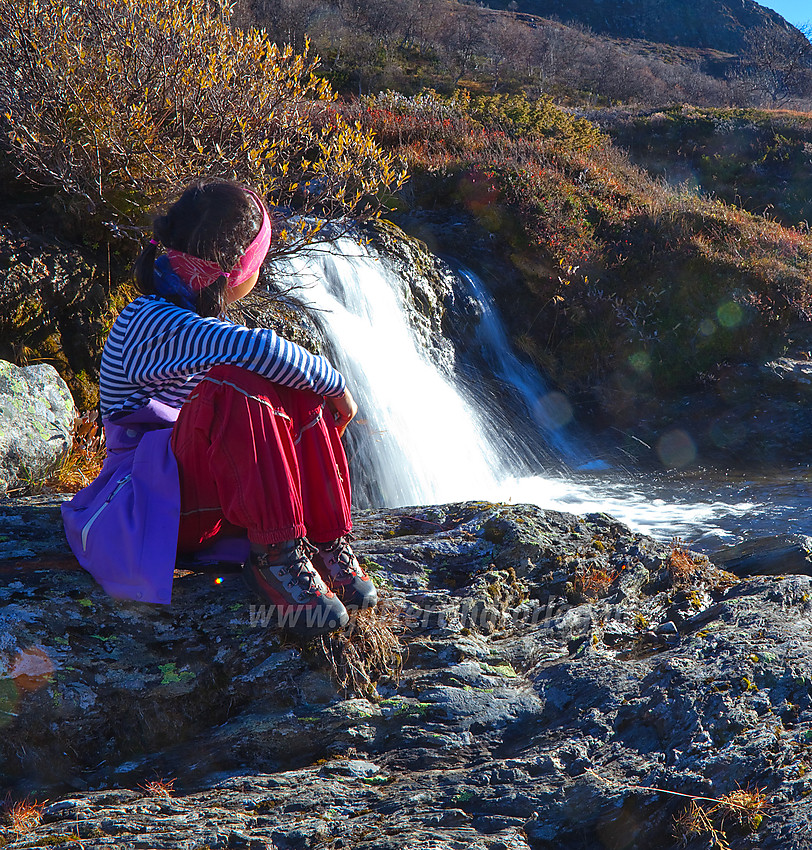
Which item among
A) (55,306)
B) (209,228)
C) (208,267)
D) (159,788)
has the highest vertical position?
(209,228)

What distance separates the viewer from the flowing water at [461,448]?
7402mm

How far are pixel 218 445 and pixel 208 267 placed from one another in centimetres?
72

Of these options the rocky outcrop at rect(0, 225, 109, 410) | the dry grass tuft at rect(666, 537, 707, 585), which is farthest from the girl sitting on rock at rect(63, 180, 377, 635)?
the rocky outcrop at rect(0, 225, 109, 410)

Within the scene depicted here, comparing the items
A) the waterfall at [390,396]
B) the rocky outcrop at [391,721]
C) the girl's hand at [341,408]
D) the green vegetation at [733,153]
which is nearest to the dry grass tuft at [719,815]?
the rocky outcrop at [391,721]

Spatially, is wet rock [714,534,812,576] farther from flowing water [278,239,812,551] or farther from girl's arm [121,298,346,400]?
girl's arm [121,298,346,400]

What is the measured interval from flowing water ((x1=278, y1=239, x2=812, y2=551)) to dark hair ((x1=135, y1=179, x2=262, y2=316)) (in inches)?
176

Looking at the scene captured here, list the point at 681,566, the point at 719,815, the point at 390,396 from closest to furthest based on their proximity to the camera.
→ the point at 719,815 → the point at 681,566 → the point at 390,396

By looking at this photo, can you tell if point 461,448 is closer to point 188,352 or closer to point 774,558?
point 774,558

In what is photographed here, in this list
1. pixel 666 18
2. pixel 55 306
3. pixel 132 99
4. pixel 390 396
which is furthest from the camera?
pixel 666 18

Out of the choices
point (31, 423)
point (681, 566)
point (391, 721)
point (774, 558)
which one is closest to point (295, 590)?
point (391, 721)

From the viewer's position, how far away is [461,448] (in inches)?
334

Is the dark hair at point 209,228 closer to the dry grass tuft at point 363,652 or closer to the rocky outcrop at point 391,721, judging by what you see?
the rocky outcrop at point 391,721

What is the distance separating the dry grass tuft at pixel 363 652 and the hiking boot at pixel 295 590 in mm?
72

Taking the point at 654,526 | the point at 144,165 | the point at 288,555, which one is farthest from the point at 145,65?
the point at 654,526
